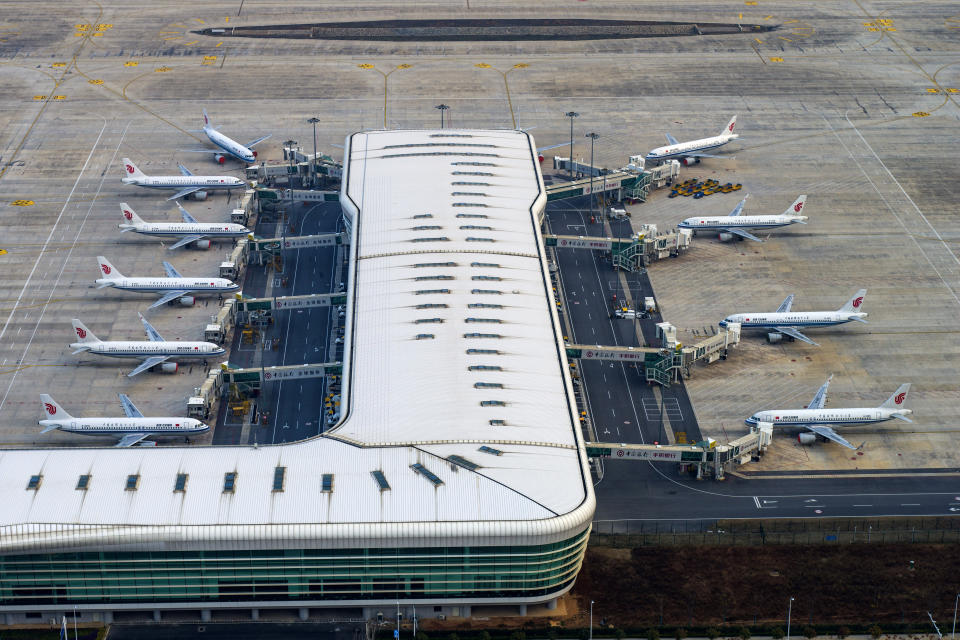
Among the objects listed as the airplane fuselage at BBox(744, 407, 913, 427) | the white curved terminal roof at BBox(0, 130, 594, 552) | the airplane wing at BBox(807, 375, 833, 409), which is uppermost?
the airplane wing at BBox(807, 375, 833, 409)

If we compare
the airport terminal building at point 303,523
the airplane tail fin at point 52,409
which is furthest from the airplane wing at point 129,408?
the airport terminal building at point 303,523

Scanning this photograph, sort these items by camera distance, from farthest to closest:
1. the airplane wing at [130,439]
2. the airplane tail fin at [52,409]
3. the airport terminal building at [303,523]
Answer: the airplane wing at [130,439]
the airplane tail fin at [52,409]
the airport terminal building at [303,523]

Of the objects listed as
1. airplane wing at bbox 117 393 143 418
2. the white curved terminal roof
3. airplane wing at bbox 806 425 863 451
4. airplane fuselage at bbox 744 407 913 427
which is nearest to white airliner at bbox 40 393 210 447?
airplane wing at bbox 117 393 143 418

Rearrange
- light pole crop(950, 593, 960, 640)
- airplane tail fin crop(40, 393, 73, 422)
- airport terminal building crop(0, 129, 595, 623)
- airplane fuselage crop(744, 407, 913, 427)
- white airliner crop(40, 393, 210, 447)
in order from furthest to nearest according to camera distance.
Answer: airplane fuselage crop(744, 407, 913, 427)
white airliner crop(40, 393, 210, 447)
airplane tail fin crop(40, 393, 73, 422)
light pole crop(950, 593, 960, 640)
airport terminal building crop(0, 129, 595, 623)

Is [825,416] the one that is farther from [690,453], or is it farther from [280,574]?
[280,574]

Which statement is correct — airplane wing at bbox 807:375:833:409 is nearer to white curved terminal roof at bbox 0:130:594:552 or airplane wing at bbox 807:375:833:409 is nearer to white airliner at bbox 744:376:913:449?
white airliner at bbox 744:376:913:449

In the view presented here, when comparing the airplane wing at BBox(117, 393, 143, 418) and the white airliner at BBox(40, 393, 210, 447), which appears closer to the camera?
the white airliner at BBox(40, 393, 210, 447)

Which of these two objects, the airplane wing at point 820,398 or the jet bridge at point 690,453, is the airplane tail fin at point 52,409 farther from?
the airplane wing at point 820,398
